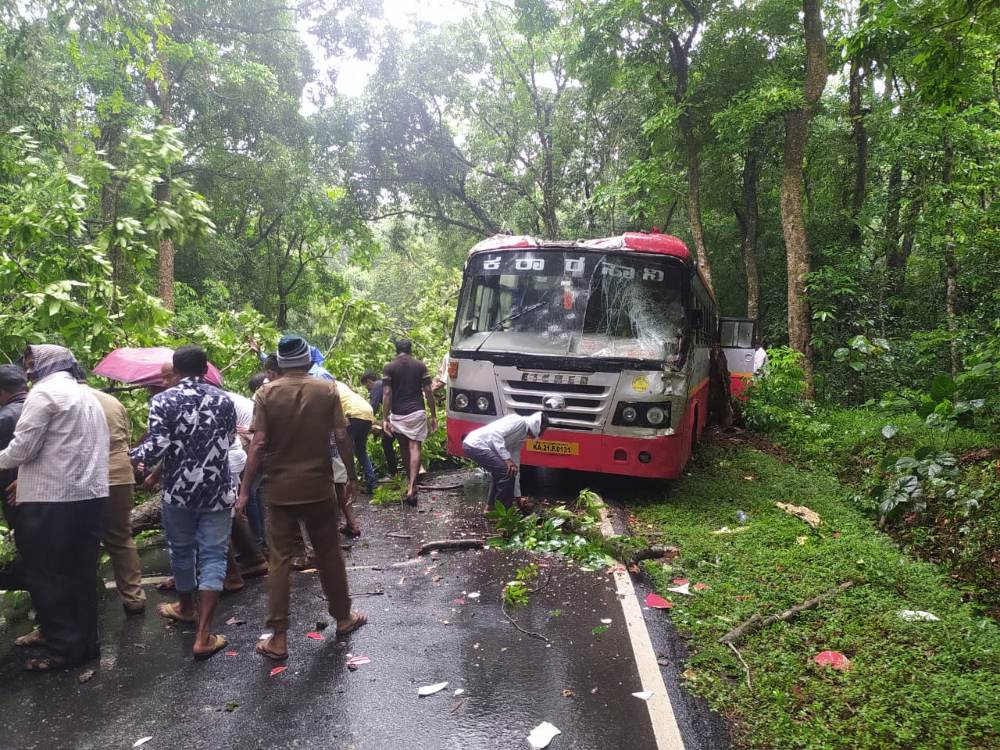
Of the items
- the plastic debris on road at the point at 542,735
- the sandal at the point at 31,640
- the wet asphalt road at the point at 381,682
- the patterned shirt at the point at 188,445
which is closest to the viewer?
the plastic debris on road at the point at 542,735

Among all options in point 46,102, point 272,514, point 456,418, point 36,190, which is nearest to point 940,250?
point 456,418

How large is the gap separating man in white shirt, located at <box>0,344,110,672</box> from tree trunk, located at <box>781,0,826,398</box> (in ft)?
37.6

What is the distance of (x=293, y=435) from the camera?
4070 mm

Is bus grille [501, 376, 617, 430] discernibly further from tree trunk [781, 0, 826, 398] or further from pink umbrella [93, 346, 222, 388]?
tree trunk [781, 0, 826, 398]

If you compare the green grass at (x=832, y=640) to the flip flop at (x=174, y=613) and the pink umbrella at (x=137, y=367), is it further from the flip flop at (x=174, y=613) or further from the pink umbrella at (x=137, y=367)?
the pink umbrella at (x=137, y=367)

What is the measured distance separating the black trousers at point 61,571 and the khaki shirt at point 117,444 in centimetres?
58

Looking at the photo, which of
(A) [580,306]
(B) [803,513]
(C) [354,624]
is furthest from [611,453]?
(C) [354,624]

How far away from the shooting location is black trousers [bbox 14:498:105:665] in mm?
4078

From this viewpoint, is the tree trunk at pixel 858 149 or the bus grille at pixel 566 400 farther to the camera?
the tree trunk at pixel 858 149

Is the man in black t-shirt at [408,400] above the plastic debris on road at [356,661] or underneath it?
above

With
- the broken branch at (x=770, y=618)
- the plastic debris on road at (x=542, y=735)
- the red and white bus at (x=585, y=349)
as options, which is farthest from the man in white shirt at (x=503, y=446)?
the plastic debris on road at (x=542, y=735)

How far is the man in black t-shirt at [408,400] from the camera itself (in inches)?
313

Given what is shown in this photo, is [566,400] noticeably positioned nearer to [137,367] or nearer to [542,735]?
[137,367]

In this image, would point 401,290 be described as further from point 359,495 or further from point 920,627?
point 920,627
